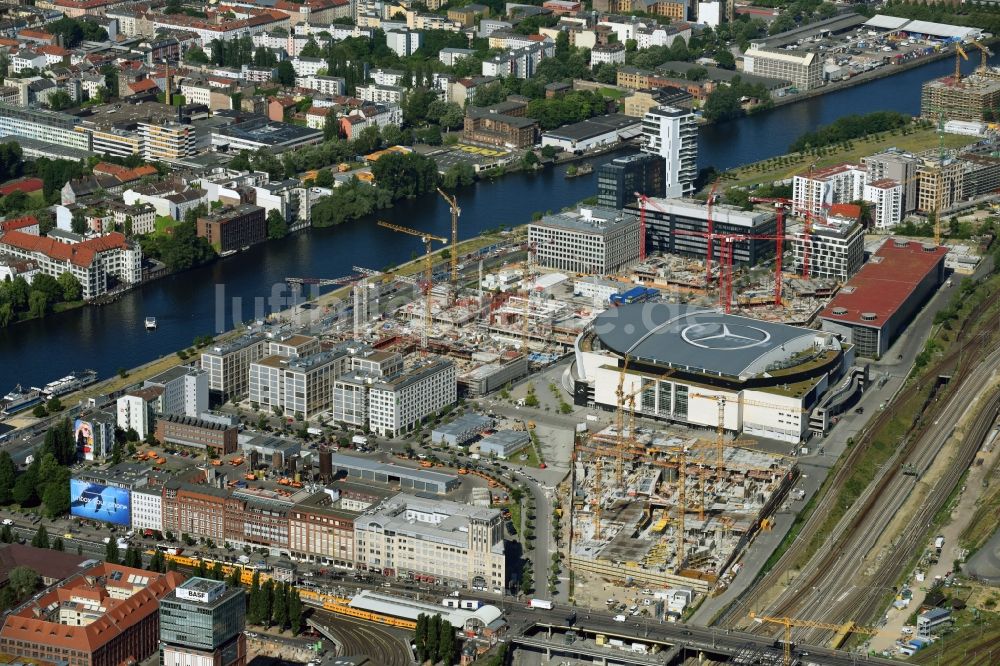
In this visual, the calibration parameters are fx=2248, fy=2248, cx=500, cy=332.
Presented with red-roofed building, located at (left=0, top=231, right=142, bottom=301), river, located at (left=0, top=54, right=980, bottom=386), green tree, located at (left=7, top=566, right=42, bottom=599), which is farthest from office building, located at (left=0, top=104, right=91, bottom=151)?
green tree, located at (left=7, top=566, right=42, bottom=599)

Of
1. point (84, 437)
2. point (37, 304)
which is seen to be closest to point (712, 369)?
point (84, 437)

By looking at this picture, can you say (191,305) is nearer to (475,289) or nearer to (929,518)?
(475,289)

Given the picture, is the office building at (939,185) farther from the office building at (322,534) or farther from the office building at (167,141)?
the office building at (322,534)

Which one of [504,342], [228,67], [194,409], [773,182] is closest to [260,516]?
[194,409]

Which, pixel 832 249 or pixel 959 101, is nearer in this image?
pixel 832 249

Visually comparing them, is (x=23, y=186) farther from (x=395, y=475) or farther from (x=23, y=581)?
(x=23, y=581)

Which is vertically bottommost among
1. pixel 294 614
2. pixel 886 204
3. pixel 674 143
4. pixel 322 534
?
pixel 294 614

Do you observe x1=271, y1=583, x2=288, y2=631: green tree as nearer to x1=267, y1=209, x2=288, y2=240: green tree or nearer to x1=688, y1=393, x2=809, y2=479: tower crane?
x1=688, y1=393, x2=809, y2=479: tower crane
